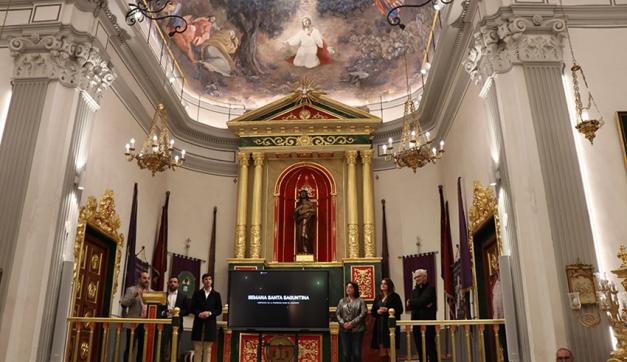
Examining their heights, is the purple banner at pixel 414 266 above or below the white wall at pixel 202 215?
below

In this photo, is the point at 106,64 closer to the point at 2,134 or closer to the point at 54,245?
the point at 2,134

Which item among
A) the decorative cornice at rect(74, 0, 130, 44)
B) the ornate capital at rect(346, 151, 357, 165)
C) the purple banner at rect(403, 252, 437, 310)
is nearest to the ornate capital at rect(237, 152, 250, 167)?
the ornate capital at rect(346, 151, 357, 165)

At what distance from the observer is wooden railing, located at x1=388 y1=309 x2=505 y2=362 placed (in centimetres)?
673

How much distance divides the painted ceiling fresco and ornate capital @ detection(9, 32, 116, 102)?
15.2ft

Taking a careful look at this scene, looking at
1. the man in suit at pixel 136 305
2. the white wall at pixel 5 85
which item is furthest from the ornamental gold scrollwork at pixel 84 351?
the white wall at pixel 5 85

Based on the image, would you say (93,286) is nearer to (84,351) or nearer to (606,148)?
(84,351)

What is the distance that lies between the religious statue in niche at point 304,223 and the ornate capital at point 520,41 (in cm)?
643

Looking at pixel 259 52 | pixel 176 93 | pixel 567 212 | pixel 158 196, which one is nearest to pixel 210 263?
pixel 158 196

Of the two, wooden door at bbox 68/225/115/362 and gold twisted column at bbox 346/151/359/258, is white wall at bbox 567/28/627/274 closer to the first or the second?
gold twisted column at bbox 346/151/359/258

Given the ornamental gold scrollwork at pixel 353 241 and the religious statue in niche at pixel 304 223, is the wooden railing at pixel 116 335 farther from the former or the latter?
the ornamental gold scrollwork at pixel 353 241

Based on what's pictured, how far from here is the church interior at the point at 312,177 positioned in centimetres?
680

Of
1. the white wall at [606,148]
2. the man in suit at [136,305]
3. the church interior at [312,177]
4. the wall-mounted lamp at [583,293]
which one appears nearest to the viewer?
the wall-mounted lamp at [583,293]

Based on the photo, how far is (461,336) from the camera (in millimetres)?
10039

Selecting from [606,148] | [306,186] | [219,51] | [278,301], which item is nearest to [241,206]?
[306,186]
